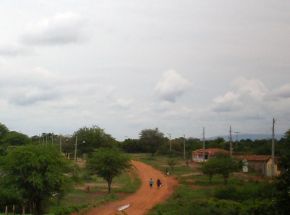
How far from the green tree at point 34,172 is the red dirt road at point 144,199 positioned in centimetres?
474

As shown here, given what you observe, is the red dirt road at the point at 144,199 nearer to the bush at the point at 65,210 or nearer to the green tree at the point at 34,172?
the bush at the point at 65,210

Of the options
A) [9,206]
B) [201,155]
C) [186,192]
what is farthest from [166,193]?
[201,155]

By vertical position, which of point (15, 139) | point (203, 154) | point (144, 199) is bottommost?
point (144, 199)

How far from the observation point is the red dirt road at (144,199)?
36906 mm

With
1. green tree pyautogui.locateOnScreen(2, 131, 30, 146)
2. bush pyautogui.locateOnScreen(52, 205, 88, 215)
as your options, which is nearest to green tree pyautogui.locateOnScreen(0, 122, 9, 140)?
green tree pyautogui.locateOnScreen(2, 131, 30, 146)

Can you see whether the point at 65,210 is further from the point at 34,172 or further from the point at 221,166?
the point at 221,166

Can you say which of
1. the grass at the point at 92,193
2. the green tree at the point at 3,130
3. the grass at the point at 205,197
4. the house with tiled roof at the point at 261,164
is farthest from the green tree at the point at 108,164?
the green tree at the point at 3,130

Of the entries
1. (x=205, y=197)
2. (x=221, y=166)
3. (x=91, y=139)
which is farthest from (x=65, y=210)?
(x=91, y=139)

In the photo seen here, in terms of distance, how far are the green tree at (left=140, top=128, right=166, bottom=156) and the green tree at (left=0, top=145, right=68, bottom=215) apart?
282 ft

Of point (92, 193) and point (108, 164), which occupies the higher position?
point (108, 164)

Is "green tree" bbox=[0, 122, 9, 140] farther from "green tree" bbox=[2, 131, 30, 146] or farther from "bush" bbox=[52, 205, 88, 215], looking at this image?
"bush" bbox=[52, 205, 88, 215]

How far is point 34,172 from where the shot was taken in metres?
31.3

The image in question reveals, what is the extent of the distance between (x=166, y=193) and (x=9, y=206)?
53.4 feet

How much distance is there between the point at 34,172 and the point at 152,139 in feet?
290
